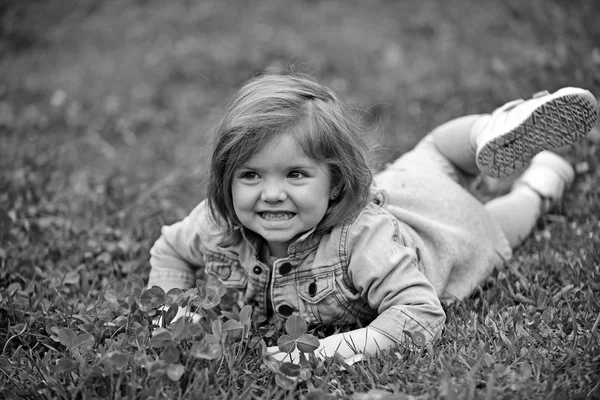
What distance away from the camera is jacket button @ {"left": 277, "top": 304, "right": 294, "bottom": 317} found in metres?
2.36

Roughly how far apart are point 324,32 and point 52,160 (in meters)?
3.05

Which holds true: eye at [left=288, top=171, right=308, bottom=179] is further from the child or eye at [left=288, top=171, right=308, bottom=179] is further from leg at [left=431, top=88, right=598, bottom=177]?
leg at [left=431, top=88, right=598, bottom=177]

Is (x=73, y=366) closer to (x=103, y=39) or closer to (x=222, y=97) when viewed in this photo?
(x=222, y=97)

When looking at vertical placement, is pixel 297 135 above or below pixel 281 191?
above

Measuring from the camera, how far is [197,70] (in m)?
5.45

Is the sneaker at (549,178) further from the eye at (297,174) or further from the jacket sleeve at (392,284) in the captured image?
the eye at (297,174)

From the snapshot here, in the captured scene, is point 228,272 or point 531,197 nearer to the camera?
point 228,272

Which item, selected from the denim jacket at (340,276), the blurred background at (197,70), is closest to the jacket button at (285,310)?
the denim jacket at (340,276)

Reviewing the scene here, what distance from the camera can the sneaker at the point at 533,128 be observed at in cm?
237

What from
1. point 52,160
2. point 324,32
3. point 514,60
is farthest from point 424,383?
point 324,32

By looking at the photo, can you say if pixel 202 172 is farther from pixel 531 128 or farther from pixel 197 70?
pixel 531 128

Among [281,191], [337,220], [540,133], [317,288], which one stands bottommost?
[317,288]

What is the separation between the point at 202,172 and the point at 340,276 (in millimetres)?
1863

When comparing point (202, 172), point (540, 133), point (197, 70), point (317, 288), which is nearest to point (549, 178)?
point (540, 133)
